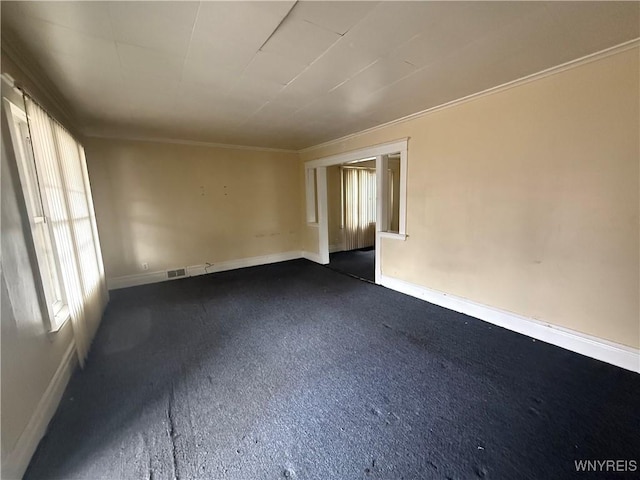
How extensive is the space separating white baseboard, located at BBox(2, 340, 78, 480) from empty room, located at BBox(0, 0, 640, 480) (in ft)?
0.06

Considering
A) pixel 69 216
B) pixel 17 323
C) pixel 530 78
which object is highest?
pixel 530 78

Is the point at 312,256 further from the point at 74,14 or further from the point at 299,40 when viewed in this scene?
the point at 74,14

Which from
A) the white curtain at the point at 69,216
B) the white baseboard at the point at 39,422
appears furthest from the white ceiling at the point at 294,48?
the white baseboard at the point at 39,422

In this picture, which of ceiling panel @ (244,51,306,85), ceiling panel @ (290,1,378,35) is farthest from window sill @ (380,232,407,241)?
ceiling panel @ (290,1,378,35)

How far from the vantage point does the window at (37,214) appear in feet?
5.30

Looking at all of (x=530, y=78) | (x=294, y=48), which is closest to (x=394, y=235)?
(x=530, y=78)

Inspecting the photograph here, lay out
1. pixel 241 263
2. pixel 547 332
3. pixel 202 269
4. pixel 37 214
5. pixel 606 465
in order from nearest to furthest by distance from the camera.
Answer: pixel 606 465 → pixel 37 214 → pixel 547 332 → pixel 202 269 → pixel 241 263

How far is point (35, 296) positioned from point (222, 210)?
130 inches

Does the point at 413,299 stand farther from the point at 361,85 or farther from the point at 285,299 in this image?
the point at 361,85

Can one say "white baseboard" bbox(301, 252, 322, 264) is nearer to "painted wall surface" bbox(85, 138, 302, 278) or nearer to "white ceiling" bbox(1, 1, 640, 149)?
"painted wall surface" bbox(85, 138, 302, 278)

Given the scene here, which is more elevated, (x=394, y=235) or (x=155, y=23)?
(x=155, y=23)

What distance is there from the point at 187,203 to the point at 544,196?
15.5 ft

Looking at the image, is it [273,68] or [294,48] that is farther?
[273,68]

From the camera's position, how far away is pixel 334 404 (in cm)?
171
